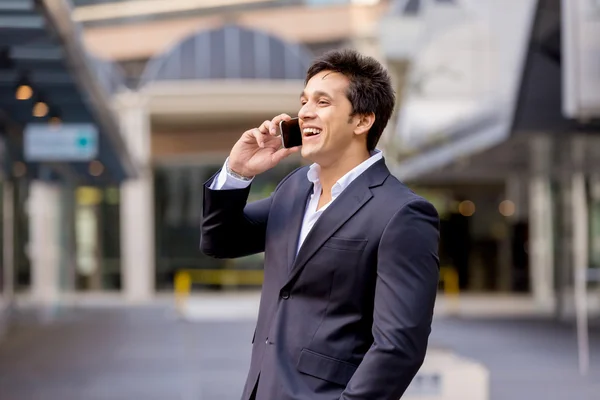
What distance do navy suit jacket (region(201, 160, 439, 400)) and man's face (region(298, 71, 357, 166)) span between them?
0.36 ft

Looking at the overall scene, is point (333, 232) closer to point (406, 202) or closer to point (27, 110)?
point (406, 202)

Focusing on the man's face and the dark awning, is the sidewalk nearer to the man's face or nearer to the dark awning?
the dark awning

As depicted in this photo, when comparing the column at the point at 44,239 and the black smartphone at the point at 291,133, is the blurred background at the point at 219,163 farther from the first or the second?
the black smartphone at the point at 291,133

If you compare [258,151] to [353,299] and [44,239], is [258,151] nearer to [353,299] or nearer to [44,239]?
[353,299]

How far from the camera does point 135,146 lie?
27703 millimetres

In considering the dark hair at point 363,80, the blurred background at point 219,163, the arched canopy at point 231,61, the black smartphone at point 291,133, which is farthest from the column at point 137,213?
the dark hair at point 363,80

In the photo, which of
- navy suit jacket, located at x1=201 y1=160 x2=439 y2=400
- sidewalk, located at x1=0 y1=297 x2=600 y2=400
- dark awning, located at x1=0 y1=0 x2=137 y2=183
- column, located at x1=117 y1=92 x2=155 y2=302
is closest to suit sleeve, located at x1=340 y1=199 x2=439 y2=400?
navy suit jacket, located at x1=201 y1=160 x2=439 y2=400

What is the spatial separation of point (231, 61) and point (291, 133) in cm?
2571

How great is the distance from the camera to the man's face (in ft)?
8.35

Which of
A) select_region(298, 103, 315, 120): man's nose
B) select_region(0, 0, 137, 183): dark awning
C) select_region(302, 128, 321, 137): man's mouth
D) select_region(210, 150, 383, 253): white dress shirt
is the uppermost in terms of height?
select_region(0, 0, 137, 183): dark awning

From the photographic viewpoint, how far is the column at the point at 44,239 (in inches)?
886

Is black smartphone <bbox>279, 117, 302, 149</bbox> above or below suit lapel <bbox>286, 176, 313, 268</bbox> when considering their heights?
above

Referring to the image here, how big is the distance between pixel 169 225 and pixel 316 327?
91.8ft

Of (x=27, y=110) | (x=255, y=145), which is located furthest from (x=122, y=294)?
(x=255, y=145)
